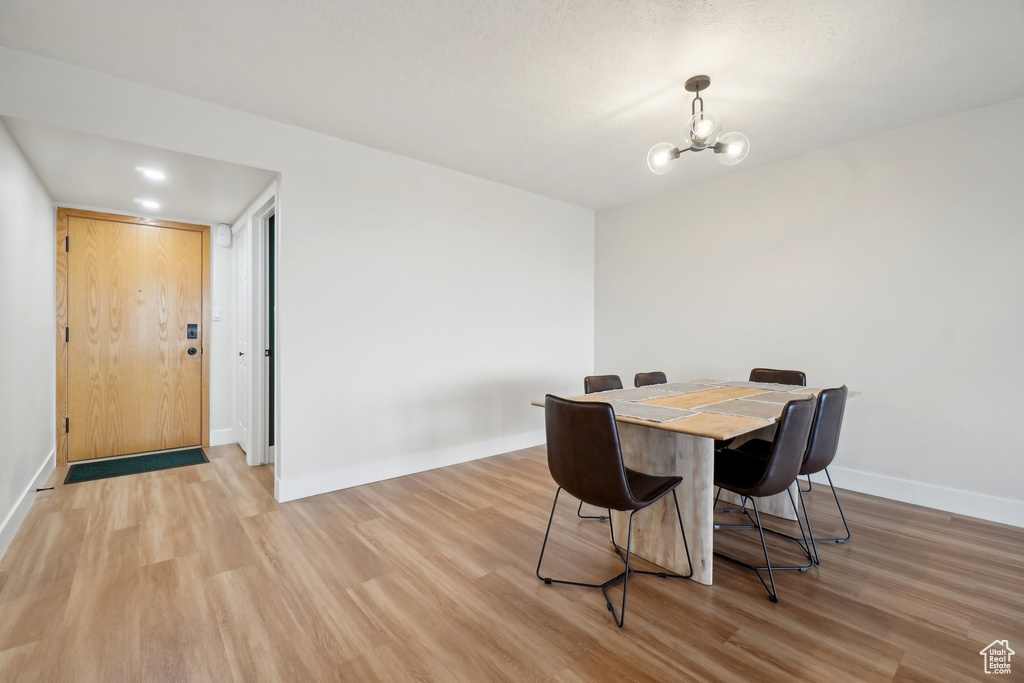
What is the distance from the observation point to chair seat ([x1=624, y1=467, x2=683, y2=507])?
1.87 meters

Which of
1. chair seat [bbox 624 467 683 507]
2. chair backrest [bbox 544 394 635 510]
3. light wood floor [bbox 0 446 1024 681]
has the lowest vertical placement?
light wood floor [bbox 0 446 1024 681]

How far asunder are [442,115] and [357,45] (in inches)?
31.3

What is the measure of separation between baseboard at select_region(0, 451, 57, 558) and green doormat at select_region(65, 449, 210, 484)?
0.54ft

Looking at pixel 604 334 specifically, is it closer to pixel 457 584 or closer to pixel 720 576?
pixel 720 576

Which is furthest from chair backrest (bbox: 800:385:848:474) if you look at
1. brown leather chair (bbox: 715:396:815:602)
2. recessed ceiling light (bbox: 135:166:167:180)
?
recessed ceiling light (bbox: 135:166:167:180)

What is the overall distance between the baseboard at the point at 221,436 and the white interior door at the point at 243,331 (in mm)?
130

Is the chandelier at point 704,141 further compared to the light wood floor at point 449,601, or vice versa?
the chandelier at point 704,141

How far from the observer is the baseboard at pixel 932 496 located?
2734mm

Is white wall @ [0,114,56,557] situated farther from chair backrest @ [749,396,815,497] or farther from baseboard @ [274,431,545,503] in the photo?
chair backrest @ [749,396,815,497]

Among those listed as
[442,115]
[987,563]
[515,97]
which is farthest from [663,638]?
[442,115]

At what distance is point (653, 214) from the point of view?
467 cm

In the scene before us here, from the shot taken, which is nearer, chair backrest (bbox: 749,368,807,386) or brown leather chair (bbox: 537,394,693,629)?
brown leather chair (bbox: 537,394,693,629)

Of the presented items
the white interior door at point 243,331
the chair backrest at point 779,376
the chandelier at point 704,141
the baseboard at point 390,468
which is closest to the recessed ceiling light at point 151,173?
the white interior door at point 243,331

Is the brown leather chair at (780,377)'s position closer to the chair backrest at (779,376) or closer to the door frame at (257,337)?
the chair backrest at (779,376)
